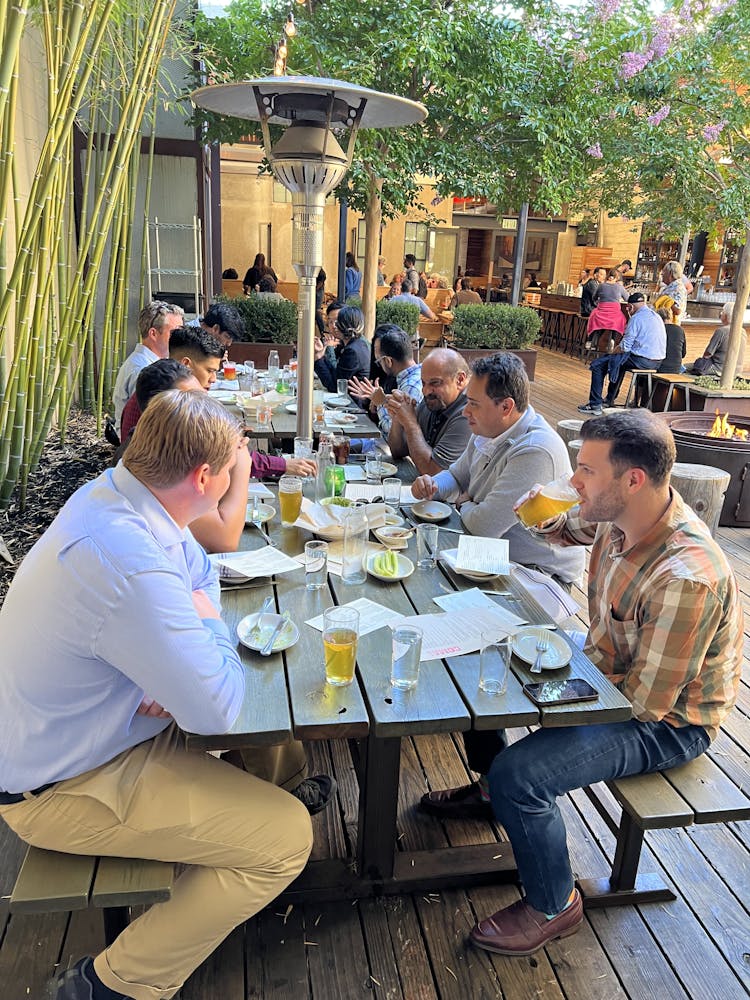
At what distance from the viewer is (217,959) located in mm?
1798

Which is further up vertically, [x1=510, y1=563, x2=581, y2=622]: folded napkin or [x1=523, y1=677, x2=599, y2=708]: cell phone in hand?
[x1=523, y1=677, x2=599, y2=708]: cell phone in hand

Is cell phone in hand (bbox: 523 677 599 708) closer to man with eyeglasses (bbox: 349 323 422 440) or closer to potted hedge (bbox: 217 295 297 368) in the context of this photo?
man with eyeglasses (bbox: 349 323 422 440)

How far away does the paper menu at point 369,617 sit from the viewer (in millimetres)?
1865

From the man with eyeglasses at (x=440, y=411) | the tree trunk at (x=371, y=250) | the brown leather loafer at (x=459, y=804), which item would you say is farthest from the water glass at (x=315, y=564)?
the tree trunk at (x=371, y=250)

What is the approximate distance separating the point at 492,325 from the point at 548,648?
8392 millimetres

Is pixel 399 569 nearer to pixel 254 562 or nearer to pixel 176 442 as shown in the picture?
pixel 254 562

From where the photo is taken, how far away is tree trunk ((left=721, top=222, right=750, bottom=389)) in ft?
21.6

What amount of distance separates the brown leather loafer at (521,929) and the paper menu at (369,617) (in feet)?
2.65

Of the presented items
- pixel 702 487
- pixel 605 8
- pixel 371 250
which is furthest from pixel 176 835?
pixel 605 8

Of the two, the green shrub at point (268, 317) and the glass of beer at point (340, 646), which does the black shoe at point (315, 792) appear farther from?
the green shrub at point (268, 317)

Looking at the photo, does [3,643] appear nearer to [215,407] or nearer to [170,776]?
[170,776]

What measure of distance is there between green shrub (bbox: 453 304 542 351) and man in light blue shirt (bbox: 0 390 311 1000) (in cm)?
855

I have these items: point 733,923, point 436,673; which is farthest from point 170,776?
point 733,923

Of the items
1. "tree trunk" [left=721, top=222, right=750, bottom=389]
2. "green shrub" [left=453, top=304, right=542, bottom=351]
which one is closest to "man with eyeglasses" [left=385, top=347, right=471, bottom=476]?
"tree trunk" [left=721, top=222, right=750, bottom=389]
